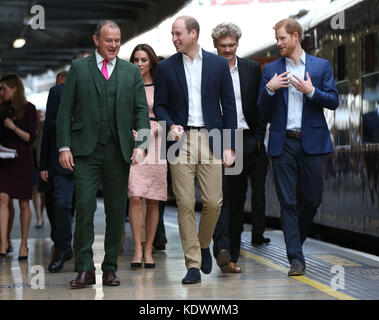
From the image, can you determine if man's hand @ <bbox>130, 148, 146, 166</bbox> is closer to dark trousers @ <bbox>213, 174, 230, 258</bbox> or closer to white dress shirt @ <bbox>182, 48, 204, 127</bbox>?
white dress shirt @ <bbox>182, 48, 204, 127</bbox>

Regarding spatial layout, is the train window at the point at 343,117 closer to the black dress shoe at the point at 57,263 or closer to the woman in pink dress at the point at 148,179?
the woman in pink dress at the point at 148,179

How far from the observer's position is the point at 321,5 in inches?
501

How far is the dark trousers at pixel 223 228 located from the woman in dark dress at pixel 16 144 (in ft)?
9.27

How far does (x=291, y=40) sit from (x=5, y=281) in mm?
3349

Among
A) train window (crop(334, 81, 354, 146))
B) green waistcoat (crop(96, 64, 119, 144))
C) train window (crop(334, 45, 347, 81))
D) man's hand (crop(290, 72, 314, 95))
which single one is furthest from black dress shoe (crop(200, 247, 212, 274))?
train window (crop(334, 45, 347, 81))

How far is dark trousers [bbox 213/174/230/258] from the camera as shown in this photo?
8383 mm

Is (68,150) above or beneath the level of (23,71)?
beneath

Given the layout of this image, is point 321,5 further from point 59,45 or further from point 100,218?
point 59,45

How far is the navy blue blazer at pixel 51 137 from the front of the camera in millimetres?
9508

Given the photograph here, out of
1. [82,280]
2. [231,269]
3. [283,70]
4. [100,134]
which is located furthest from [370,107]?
[82,280]

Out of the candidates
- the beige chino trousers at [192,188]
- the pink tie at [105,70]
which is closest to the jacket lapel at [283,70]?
the beige chino trousers at [192,188]

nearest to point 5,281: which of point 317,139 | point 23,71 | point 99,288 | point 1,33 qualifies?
point 99,288

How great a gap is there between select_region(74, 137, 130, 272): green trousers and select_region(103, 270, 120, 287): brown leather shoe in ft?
0.19

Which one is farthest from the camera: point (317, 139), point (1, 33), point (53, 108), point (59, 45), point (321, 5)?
point (59, 45)
